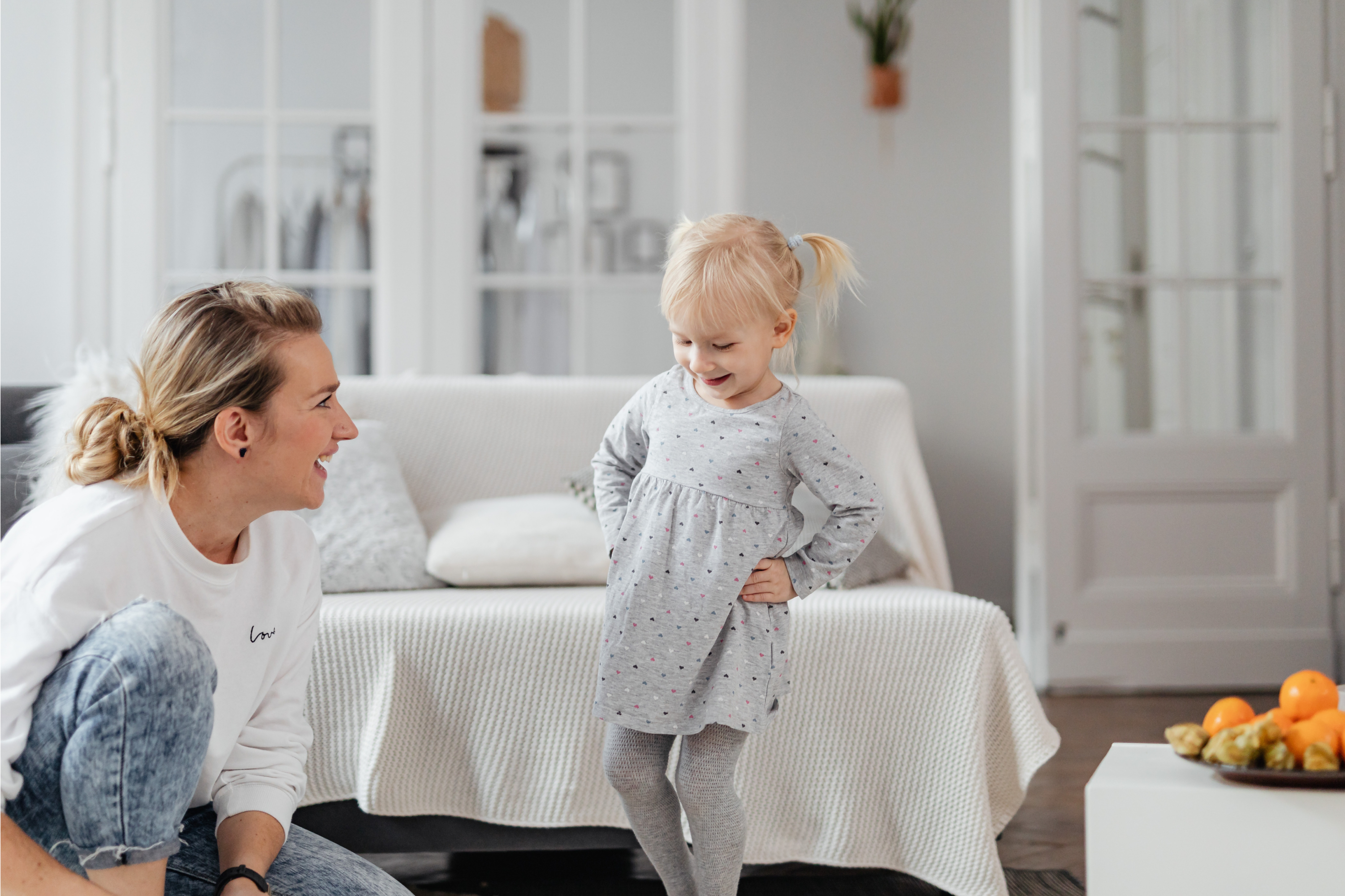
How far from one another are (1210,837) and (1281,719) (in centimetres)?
15

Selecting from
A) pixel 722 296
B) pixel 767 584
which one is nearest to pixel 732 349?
pixel 722 296

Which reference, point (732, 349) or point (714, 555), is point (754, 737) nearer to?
point (714, 555)

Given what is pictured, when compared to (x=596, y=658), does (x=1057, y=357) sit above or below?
above

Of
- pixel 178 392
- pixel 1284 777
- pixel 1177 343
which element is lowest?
pixel 1284 777

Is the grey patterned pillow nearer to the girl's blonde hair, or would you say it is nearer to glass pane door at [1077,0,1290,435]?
the girl's blonde hair

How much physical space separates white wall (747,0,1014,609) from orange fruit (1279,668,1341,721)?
2.39 m

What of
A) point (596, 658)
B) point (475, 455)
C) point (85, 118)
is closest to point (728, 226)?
point (596, 658)

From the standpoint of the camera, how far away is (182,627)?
0.89 m

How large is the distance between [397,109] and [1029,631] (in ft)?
7.48

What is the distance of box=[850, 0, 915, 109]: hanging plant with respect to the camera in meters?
3.36

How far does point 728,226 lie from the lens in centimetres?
127

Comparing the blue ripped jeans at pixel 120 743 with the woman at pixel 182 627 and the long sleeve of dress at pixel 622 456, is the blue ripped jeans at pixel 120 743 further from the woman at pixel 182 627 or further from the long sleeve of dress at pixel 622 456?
the long sleeve of dress at pixel 622 456

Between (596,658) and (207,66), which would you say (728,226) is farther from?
(207,66)

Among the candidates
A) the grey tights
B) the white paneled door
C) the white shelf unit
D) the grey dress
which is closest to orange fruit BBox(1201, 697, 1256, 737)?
the grey dress
